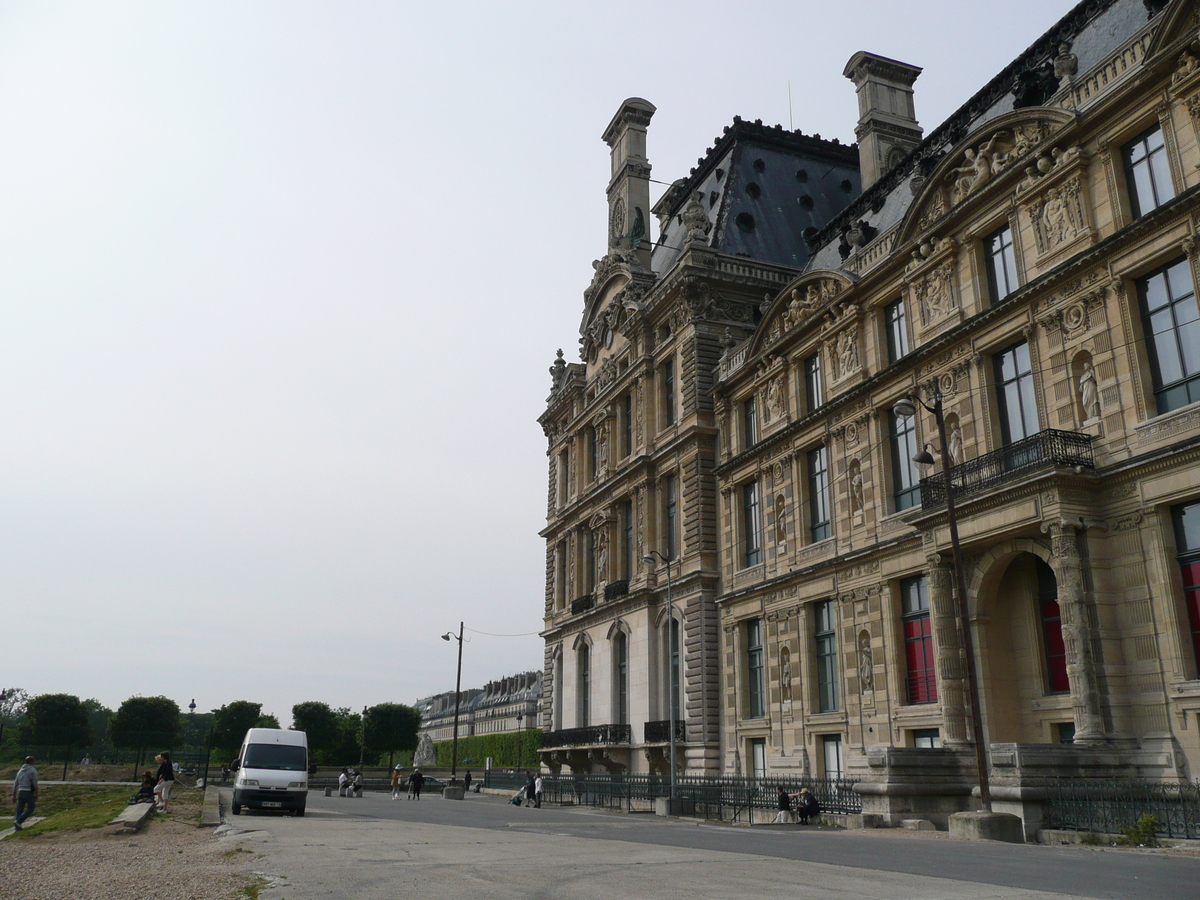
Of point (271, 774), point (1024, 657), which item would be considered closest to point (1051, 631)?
point (1024, 657)

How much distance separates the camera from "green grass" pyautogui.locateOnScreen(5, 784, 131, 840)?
22.0 metres

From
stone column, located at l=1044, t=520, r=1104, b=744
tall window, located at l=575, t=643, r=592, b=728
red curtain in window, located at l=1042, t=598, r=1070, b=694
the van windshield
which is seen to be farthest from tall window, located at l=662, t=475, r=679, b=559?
stone column, located at l=1044, t=520, r=1104, b=744

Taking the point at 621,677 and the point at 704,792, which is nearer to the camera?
the point at 704,792

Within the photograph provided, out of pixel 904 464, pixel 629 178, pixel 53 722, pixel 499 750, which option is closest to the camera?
pixel 904 464

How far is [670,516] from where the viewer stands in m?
42.1

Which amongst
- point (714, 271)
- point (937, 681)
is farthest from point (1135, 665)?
point (714, 271)

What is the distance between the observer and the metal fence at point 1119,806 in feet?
51.7

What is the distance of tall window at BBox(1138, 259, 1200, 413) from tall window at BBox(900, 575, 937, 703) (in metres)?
8.55

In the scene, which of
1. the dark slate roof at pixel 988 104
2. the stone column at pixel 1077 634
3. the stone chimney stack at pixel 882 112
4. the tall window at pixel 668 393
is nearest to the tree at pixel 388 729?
the tall window at pixel 668 393

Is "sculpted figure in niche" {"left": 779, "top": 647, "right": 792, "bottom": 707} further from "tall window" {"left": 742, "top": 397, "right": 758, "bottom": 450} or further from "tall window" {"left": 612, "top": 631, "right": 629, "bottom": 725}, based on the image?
"tall window" {"left": 612, "top": 631, "right": 629, "bottom": 725}

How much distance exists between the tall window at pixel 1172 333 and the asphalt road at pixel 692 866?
1006 centimetres

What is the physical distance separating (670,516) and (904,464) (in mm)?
14568

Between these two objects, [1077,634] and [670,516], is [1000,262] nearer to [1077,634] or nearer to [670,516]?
[1077,634]

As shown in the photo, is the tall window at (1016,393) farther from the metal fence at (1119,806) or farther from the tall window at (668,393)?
the tall window at (668,393)
